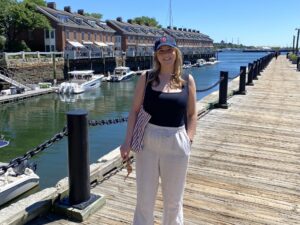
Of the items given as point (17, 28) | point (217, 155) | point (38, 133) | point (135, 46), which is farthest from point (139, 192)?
point (135, 46)

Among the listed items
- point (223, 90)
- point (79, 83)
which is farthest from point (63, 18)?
point (223, 90)

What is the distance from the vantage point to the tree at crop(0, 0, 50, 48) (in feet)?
147

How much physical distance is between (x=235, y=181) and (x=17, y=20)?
4508 cm

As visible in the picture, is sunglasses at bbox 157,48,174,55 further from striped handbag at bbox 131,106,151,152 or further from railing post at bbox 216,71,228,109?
railing post at bbox 216,71,228,109

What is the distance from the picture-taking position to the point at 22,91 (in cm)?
3350

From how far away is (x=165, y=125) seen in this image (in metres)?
2.91

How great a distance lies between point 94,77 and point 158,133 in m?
41.4

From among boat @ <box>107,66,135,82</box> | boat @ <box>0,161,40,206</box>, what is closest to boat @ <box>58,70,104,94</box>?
boat @ <box>107,66,135,82</box>

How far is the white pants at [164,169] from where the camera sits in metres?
2.92

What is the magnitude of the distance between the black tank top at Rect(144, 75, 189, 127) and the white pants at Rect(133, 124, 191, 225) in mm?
56

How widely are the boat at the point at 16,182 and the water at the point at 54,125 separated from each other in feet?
3.55

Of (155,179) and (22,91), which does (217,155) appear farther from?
(22,91)

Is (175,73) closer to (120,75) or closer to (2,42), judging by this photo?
(2,42)

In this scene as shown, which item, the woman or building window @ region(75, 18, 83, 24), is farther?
building window @ region(75, 18, 83, 24)
